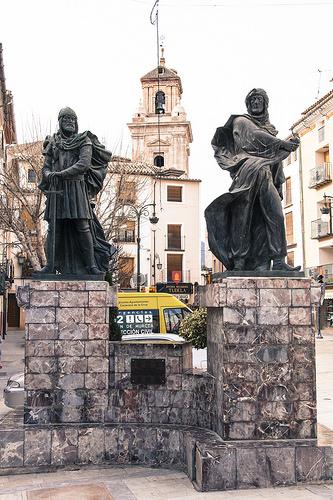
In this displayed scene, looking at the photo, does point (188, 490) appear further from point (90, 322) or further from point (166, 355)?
point (90, 322)

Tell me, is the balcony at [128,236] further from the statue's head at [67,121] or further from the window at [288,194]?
the statue's head at [67,121]

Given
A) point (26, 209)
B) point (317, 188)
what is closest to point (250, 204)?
point (26, 209)

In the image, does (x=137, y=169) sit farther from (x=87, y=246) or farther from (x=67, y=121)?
(x=87, y=246)

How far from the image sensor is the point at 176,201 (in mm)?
45469

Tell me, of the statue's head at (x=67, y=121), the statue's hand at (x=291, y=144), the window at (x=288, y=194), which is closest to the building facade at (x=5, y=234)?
the statue's head at (x=67, y=121)

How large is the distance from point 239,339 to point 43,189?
3.10 metres

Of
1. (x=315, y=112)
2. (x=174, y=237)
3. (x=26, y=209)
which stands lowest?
(x=26, y=209)

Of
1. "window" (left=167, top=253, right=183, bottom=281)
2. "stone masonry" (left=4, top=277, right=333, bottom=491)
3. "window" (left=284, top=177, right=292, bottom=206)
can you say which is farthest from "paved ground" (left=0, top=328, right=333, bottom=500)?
"window" (left=167, top=253, right=183, bottom=281)

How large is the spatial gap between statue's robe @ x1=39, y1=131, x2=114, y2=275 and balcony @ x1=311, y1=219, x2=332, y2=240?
26.9 m

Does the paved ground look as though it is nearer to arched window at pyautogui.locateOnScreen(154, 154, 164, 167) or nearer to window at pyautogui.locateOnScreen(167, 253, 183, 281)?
window at pyautogui.locateOnScreen(167, 253, 183, 281)

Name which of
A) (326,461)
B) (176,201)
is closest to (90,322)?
(326,461)

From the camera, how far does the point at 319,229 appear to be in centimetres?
3369

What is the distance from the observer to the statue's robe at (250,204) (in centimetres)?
642

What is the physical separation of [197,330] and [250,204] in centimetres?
224
